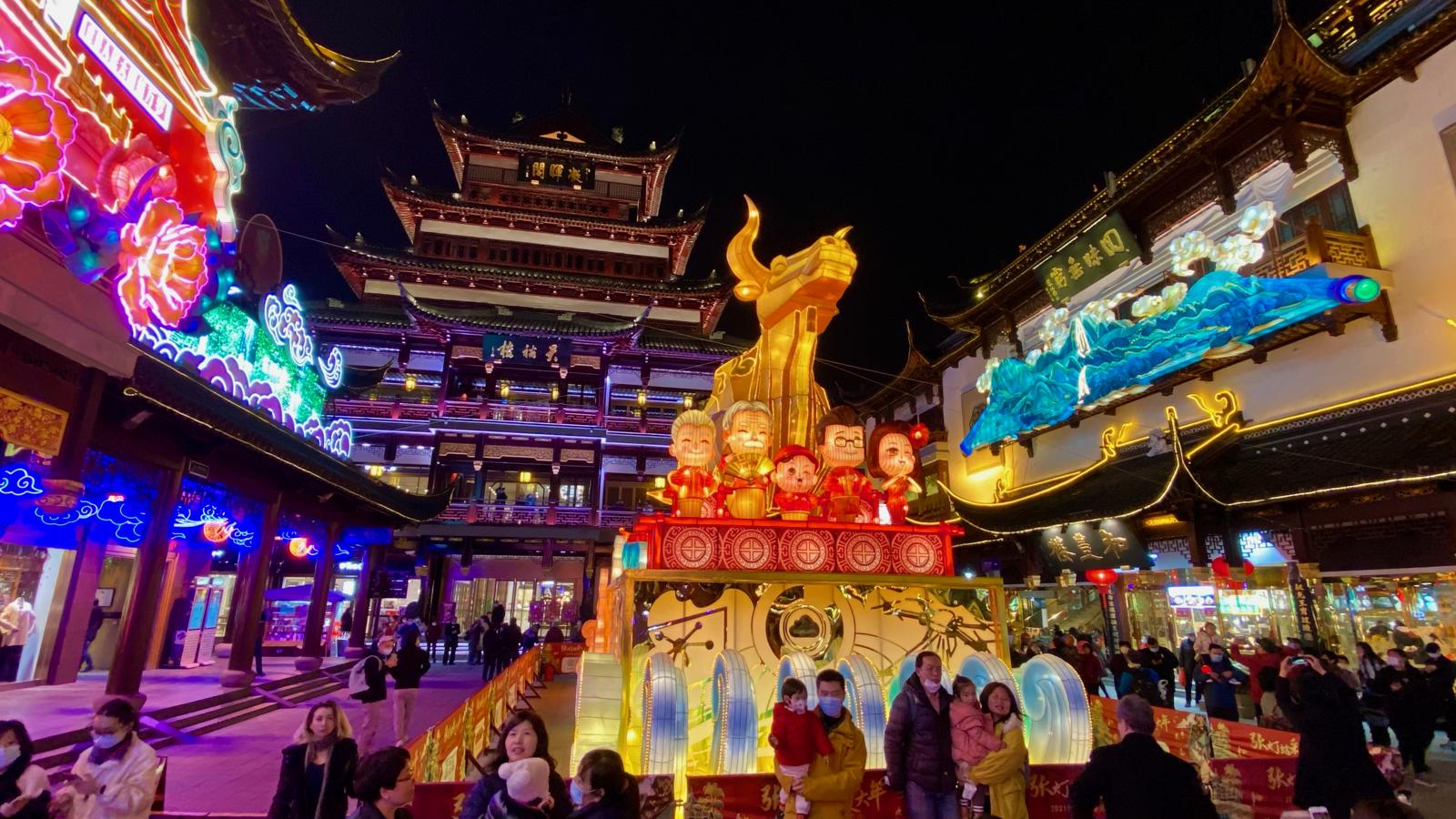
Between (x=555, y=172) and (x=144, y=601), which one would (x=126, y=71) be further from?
(x=555, y=172)

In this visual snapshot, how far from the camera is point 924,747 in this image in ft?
13.9

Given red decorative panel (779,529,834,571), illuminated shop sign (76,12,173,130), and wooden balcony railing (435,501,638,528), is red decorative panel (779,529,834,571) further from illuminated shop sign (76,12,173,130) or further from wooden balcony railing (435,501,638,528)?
wooden balcony railing (435,501,638,528)

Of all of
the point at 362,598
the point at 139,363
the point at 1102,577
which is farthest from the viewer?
the point at 362,598

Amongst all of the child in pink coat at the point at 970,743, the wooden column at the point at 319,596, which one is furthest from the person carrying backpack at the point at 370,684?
the wooden column at the point at 319,596

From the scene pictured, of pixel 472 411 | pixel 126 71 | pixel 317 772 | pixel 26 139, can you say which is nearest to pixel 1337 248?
pixel 317 772

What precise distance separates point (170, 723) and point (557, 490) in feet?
63.5

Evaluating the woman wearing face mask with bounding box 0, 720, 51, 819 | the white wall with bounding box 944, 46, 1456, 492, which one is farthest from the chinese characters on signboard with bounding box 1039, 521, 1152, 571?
the woman wearing face mask with bounding box 0, 720, 51, 819

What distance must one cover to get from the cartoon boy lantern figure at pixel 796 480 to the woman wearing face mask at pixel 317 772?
Result: 5356 millimetres

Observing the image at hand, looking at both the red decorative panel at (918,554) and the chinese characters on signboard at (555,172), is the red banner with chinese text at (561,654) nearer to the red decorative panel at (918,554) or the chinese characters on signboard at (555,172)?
the red decorative panel at (918,554)

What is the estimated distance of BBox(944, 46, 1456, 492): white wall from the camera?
10.2 m

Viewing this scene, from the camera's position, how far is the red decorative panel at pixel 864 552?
7.88 m

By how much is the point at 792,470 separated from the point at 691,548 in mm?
1566

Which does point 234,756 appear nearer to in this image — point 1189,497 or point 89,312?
point 89,312

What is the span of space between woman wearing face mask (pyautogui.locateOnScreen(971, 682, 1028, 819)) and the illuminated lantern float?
66.1 inches
